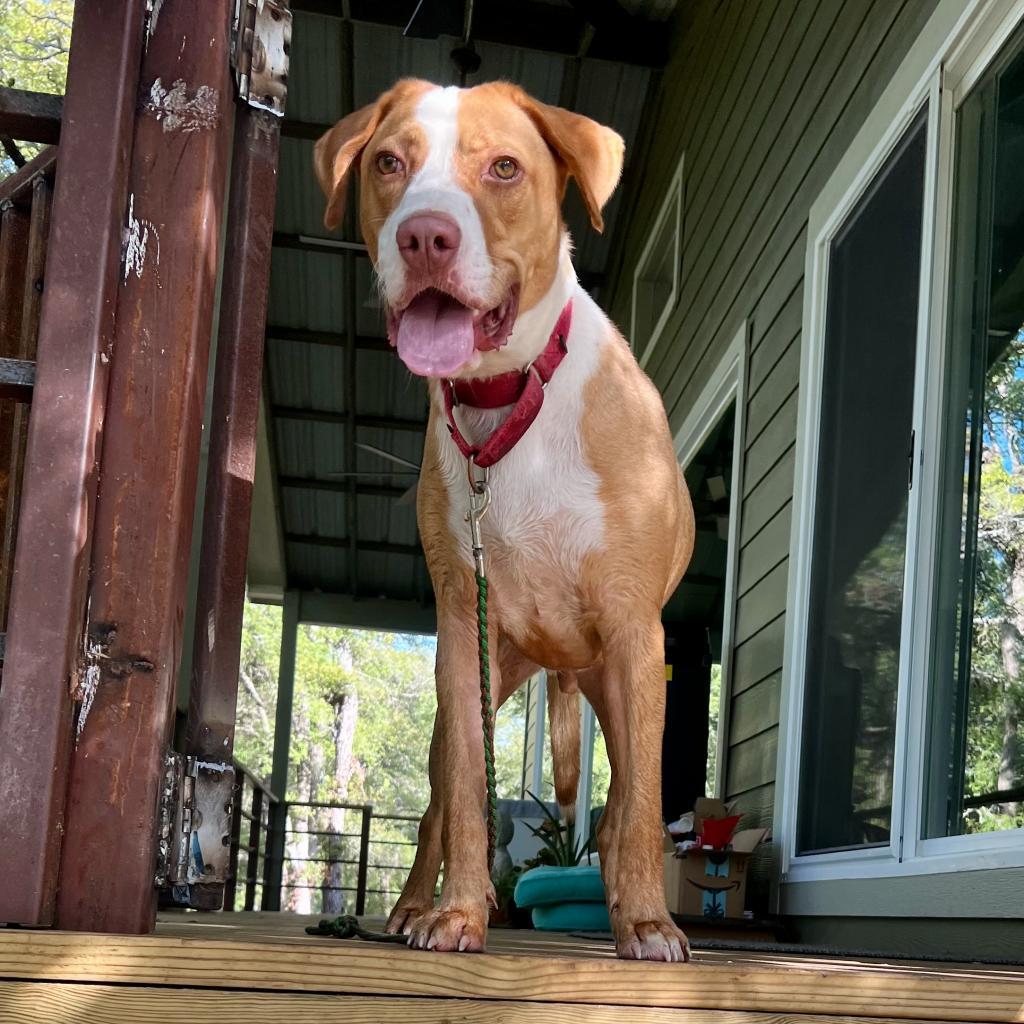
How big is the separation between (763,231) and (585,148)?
328cm

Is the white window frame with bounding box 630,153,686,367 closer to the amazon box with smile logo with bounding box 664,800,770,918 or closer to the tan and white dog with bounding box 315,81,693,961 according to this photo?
the amazon box with smile logo with bounding box 664,800,770,918

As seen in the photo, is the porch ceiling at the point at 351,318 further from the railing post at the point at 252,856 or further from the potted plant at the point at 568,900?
the railing post at the point at 252,856

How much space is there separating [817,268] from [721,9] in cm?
278

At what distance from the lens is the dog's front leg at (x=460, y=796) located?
5.98ft

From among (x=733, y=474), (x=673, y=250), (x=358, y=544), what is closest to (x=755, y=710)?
(x=733, y=474)

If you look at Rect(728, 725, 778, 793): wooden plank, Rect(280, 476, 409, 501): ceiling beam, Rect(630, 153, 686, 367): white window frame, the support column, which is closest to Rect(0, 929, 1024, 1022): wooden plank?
Rect(728, 725, 778, 793): wooden plank

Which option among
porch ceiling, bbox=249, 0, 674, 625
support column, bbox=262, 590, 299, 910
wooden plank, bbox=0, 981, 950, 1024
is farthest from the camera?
support column, bbox=262, 590, 299, 910

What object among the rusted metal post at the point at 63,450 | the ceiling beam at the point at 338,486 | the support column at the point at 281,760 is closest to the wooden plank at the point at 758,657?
the rusted metal post at the point at 63,450

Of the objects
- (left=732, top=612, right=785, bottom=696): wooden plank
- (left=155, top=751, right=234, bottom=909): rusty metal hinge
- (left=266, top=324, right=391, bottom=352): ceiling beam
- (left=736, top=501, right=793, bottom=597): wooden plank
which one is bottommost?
(left=155, top=751, right=234, bottom=909): rusty metal hinge

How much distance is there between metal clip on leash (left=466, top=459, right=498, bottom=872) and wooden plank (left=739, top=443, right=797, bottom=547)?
2.42 m

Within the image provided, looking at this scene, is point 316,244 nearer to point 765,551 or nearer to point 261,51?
point 765,551

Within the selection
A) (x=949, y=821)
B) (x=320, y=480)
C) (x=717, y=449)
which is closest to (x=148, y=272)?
(x=949, y=821)

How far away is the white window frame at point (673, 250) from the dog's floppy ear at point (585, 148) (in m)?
4.89

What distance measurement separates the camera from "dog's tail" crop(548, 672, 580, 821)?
3184 mm
